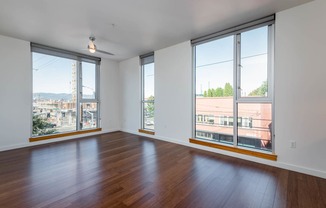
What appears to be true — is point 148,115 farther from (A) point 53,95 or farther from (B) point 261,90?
(B) point 261,90

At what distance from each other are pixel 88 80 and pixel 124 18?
3.05 meters

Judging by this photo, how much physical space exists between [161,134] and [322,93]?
3471mm

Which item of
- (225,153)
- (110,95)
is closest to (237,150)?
(225,153)

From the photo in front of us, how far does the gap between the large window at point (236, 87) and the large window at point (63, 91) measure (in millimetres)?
3515

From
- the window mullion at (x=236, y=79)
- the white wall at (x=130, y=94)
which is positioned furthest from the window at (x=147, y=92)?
the window mullion at (x=236, y=79)

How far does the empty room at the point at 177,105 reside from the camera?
2.11 meters

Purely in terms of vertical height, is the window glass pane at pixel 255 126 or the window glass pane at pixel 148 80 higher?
the window glass pane at pixel 148 80

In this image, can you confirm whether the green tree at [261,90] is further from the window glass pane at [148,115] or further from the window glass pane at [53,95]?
the window glass pane at [53,95]

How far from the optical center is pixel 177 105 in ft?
13.9

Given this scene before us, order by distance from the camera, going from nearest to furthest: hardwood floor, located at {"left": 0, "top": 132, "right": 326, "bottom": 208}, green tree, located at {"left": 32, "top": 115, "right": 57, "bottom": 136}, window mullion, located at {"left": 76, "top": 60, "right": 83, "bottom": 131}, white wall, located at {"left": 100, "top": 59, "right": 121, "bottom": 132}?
hardwood floor, located at {"left": 0, "top": 132, "right": 326, "bottom": 208} < green tree, located at {"left": 32, "top": 115, "right": 57, "bottom": 136} < window mullion, located at {"left": 76, "top": 60, "right": 83, "bottom": 131} < white wall, located at {"left": 100, "top": 59, "right": 121, "bottom": 132}

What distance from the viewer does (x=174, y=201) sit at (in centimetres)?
184

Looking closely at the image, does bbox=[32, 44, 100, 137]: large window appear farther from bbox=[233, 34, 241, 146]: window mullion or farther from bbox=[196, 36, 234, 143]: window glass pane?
bbox=[233, 34, 241, 146]: window mullion

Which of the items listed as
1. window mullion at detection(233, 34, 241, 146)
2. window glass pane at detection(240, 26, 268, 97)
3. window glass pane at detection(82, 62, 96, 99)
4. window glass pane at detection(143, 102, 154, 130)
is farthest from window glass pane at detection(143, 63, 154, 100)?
window glass pane at detection(240, 26, 268, 97)

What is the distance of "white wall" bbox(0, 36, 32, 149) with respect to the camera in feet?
11.8
